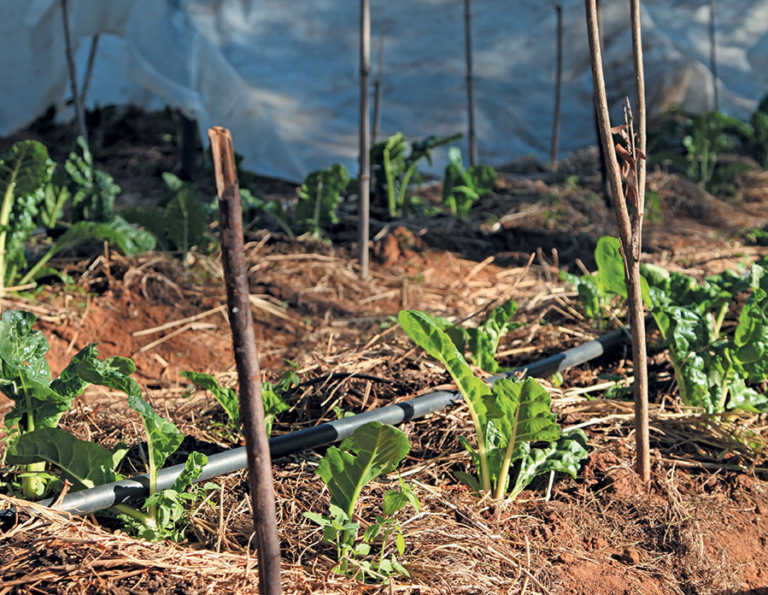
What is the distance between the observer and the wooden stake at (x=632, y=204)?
1.43 m

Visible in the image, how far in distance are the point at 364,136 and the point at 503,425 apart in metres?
1.98

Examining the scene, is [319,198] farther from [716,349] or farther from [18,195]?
[716,349]

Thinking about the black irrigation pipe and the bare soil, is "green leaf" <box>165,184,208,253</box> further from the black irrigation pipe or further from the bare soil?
the black irrigation pipe

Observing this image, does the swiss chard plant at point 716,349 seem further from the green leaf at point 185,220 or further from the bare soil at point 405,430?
the green leaf at point 185,220

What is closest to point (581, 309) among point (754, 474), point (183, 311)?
point (754, 474)

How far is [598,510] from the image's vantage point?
1562 millimetres

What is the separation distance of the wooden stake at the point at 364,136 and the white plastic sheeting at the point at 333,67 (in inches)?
78.2

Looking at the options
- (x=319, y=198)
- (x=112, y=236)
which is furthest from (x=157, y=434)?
(x=319, y=198)

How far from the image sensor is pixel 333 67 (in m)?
6.64

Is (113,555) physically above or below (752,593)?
above

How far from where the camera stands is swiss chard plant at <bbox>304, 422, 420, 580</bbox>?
4.17 feet

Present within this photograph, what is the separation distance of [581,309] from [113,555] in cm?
186

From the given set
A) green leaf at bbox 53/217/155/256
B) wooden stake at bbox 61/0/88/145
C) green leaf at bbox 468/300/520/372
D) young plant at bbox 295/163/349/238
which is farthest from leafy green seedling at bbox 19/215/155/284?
green leaf at bbox 468/300/520/372

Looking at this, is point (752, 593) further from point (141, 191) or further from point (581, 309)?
point (141, 191)
